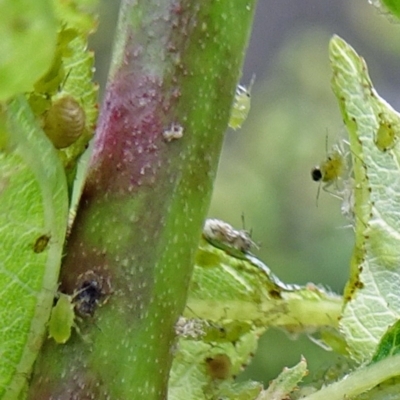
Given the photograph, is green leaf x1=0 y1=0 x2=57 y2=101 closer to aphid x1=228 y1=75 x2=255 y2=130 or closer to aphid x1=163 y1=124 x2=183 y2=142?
aphid x1=163 y1=124 x2=183 y2=142

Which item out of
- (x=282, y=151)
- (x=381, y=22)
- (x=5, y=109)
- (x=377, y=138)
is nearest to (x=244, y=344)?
(x=377, y=138)

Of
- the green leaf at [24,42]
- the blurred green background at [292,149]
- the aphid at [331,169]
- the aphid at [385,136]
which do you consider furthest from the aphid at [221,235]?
the blurred green background at [292,149]

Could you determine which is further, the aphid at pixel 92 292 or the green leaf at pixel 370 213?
the green leaf at pixel 370 213

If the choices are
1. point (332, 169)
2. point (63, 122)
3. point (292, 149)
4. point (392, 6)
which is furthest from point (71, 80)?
point (292, 149)

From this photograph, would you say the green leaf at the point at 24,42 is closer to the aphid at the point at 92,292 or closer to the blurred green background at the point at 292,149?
the aphid at the point at 92,292

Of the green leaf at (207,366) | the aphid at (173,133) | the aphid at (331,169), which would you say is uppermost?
the aphid at (173,133)

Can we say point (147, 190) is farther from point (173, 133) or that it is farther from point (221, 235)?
point (221, 235)

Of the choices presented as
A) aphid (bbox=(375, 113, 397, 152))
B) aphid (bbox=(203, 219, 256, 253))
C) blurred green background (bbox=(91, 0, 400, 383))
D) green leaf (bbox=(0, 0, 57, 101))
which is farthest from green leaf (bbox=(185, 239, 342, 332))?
blurred green background (bbox=(91, 0, 400, 383))
